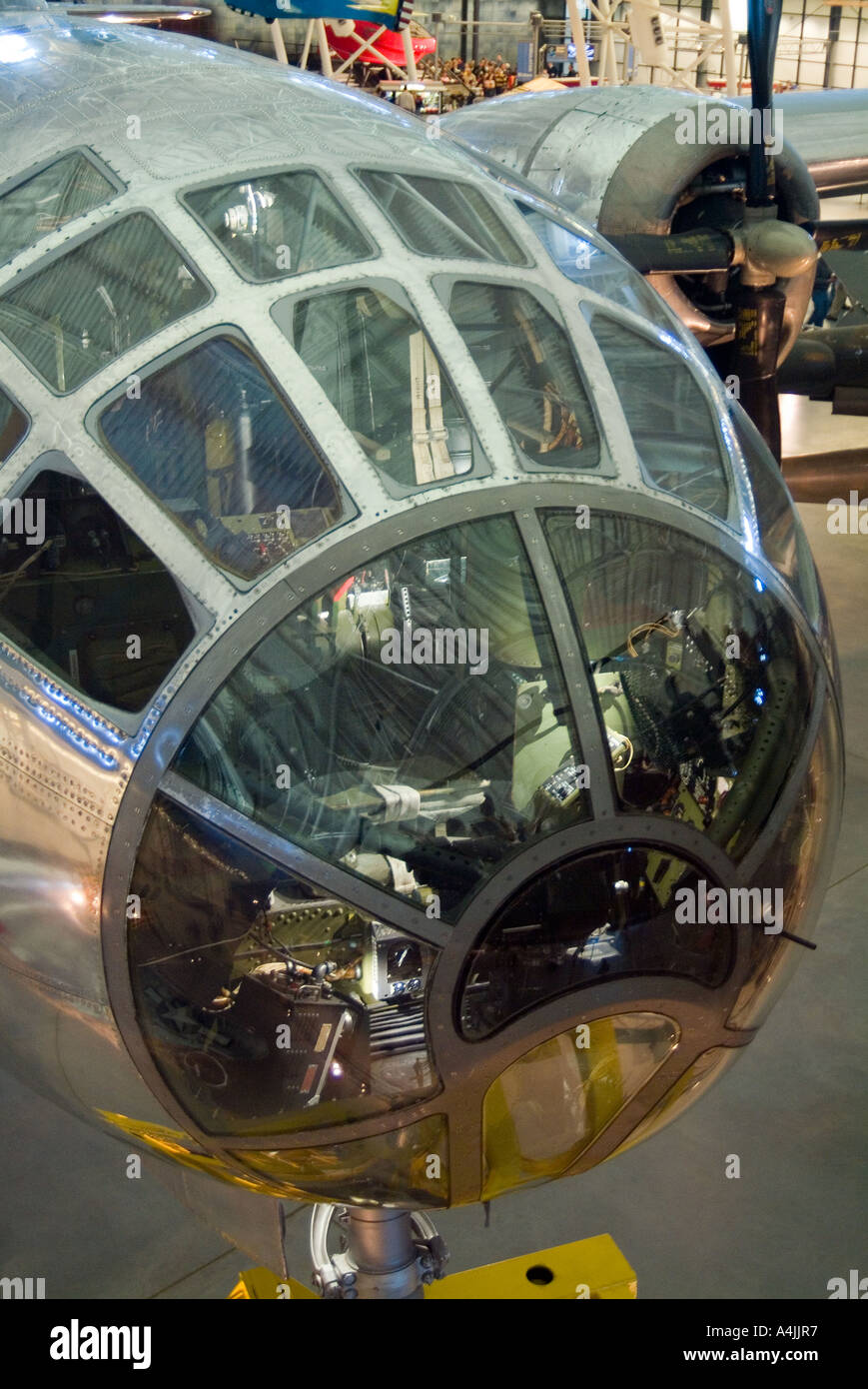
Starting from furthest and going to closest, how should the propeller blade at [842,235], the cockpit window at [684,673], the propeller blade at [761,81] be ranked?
1. the propeller blade at [842,235]
2. the propeller blade at [761,81]
3. the cockpit window at [684,673]

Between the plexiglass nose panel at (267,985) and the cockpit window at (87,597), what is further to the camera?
the cockpit window at (87,597)

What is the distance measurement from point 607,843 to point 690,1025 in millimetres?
575

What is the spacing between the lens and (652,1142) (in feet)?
20.0

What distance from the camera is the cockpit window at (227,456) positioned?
3045 mm

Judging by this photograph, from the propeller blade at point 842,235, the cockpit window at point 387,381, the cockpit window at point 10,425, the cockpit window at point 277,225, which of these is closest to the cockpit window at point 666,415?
the cockpit window at point 387,381

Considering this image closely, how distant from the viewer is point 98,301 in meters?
3.33

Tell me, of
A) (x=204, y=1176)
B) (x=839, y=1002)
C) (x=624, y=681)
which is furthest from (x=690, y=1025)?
(x=839, y=1002)

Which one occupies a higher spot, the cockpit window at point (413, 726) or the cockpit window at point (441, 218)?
the cockpit window at point (441, 218)

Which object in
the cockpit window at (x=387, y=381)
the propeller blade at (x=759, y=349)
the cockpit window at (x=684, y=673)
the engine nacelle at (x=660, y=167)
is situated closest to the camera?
the cockpit window at (x=684, y=673)

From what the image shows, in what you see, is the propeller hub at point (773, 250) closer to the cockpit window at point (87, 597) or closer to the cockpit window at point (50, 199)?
the cockpit window at point (50, 199)

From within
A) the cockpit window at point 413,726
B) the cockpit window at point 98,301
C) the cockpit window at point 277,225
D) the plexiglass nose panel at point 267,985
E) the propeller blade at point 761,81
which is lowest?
the plexiglass nose panel at point 267,985

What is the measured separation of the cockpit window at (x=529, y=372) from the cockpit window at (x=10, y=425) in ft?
3.48

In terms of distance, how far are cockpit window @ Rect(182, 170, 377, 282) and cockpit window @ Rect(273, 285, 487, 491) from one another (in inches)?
5.3

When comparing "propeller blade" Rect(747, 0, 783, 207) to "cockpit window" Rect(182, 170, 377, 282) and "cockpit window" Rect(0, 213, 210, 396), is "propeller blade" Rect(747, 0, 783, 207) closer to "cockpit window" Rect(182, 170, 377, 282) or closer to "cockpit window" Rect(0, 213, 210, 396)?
"cockpit window" Rect(182, 170, 377, 282)
